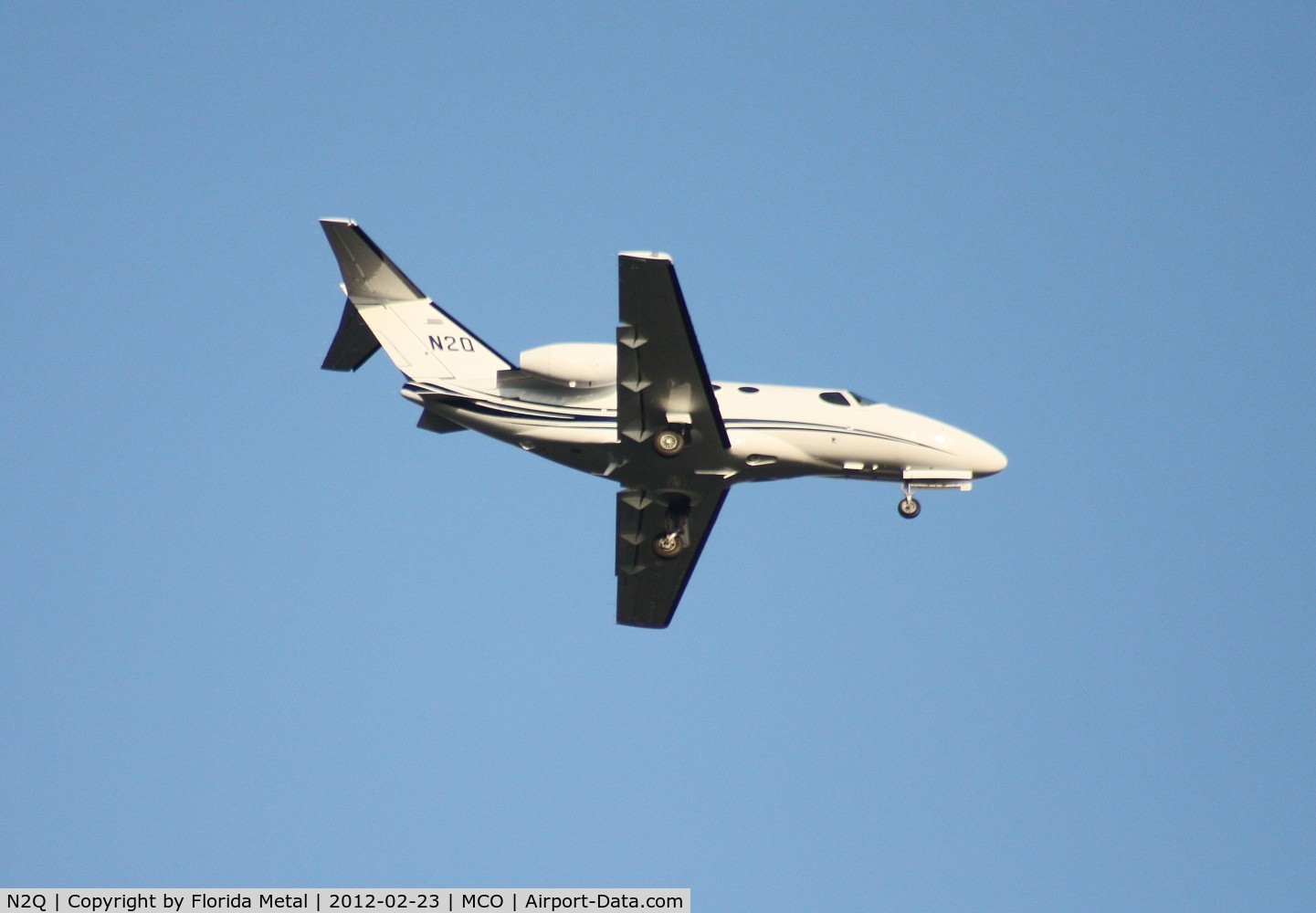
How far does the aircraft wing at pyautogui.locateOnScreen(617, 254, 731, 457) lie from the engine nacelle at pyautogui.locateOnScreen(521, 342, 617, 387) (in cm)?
74

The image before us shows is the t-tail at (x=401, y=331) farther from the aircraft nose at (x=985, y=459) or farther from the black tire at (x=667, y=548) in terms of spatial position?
the aircraft nose at (x=985, y=459)

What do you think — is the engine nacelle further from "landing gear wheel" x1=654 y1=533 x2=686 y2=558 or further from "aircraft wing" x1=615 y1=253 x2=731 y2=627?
"landing gear wheel" x1=654 y1=533 x2=686 y2=558

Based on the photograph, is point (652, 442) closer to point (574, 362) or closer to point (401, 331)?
point (574, 362)

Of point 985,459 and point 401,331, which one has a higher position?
point 401,331

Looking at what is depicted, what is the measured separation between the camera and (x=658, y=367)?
27.2 m

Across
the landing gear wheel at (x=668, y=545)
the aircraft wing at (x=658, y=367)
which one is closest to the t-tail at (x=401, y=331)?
the aircraft wing at (x=658, y=367)

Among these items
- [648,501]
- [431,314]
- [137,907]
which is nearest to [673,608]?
[648,501]

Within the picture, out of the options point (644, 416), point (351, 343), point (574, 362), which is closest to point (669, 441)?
point (644, 416)

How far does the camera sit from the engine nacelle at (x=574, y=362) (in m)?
27.9

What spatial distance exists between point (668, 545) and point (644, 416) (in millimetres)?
4163

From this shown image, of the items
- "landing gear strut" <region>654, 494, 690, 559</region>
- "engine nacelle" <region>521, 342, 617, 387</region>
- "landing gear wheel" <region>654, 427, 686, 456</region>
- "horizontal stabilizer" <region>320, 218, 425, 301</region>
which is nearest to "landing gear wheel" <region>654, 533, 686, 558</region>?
"landing gear strut" <region>654, 494, 690, 559</region>

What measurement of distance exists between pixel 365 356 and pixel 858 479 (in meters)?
9.86

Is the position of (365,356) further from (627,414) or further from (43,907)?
(43,907)

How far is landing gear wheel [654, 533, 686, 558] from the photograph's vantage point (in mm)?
31188
